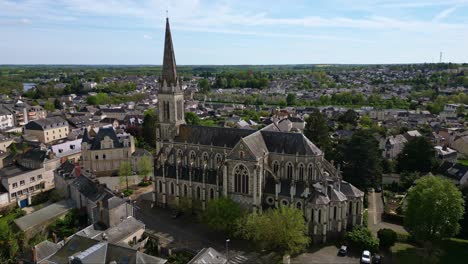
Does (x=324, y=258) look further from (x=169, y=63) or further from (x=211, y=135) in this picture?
(x=169, y=63)

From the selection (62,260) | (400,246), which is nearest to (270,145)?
(400,246)

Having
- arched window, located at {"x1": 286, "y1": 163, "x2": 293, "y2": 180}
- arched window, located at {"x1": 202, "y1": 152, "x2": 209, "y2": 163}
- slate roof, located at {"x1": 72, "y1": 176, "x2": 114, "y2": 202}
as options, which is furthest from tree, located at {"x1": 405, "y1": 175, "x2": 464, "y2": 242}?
slate roof, located at {"x1": 72, "y1": 176, "x2": 114, "y2": 202}

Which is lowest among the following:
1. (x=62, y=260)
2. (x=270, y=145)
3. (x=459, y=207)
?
(x=62, y=260)

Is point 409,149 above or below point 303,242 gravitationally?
above

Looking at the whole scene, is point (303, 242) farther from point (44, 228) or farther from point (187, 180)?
point (44, 228)

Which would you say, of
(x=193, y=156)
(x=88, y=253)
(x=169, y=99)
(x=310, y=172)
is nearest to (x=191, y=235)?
(x=193, y=156)

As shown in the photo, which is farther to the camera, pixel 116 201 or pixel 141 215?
pixel 141 215
